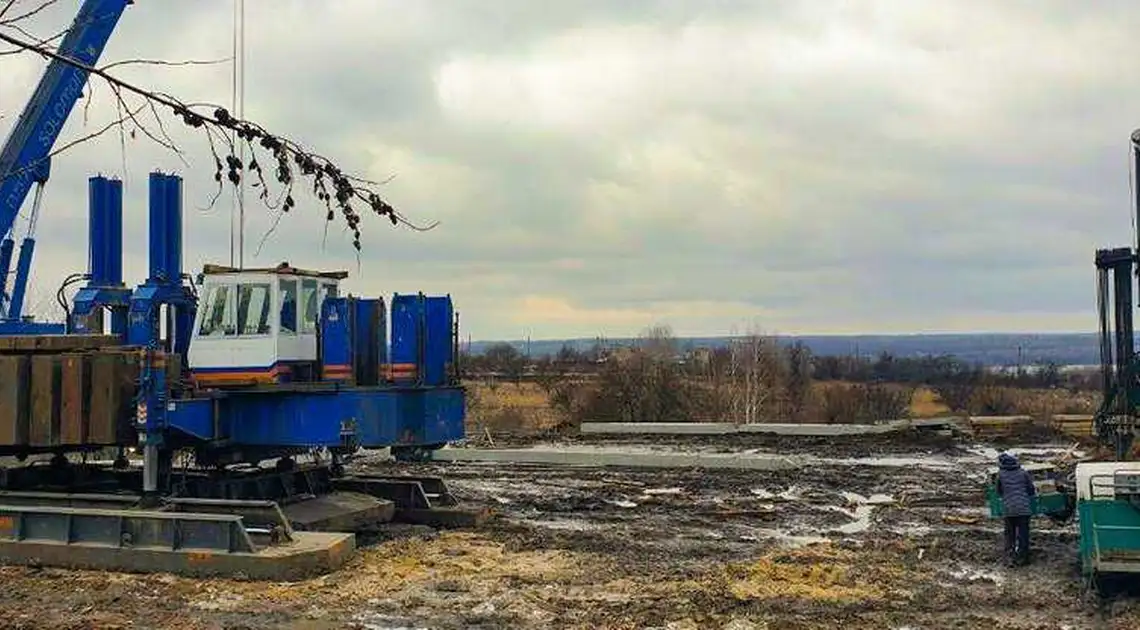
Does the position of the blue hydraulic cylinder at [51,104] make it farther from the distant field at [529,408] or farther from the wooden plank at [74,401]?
the distant field at [529,408]

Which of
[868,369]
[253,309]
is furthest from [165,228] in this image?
[868,369]

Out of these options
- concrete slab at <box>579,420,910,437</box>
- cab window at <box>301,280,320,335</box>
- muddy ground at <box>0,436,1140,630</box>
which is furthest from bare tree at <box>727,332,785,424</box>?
cab window at <box>301,280,320,335</box>

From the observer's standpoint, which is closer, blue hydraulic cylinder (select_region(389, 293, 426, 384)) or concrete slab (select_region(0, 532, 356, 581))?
concrete slab (select_region(0, 532, 356, 581))

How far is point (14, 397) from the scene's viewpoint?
13445 millimetres

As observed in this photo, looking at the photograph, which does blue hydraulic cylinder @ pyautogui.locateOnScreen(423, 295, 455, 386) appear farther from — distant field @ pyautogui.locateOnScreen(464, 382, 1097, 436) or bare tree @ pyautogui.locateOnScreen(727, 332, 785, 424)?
bare tree @ pyautogui.locateOnScreen(727, 332, 785, 424)

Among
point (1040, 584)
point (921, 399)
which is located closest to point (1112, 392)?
point (1040, 584)

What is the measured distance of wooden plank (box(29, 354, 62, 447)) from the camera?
13.4m

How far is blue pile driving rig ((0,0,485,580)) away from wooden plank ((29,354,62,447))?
16 millimetres

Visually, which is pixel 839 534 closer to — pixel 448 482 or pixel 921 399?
pixel 448 482

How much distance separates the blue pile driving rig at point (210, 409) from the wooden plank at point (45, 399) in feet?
0.05

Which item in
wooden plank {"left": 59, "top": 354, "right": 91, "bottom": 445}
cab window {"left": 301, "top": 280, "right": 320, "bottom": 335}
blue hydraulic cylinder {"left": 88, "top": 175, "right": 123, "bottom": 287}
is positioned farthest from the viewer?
blue hydraulic cylinder {"left": 88, "top": 175, "right": 123, "bottom": 287}

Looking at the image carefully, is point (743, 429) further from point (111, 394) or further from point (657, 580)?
point (111, 394)

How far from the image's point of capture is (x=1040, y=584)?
1177 centimetres

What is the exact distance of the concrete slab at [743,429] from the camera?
31.0 meters
